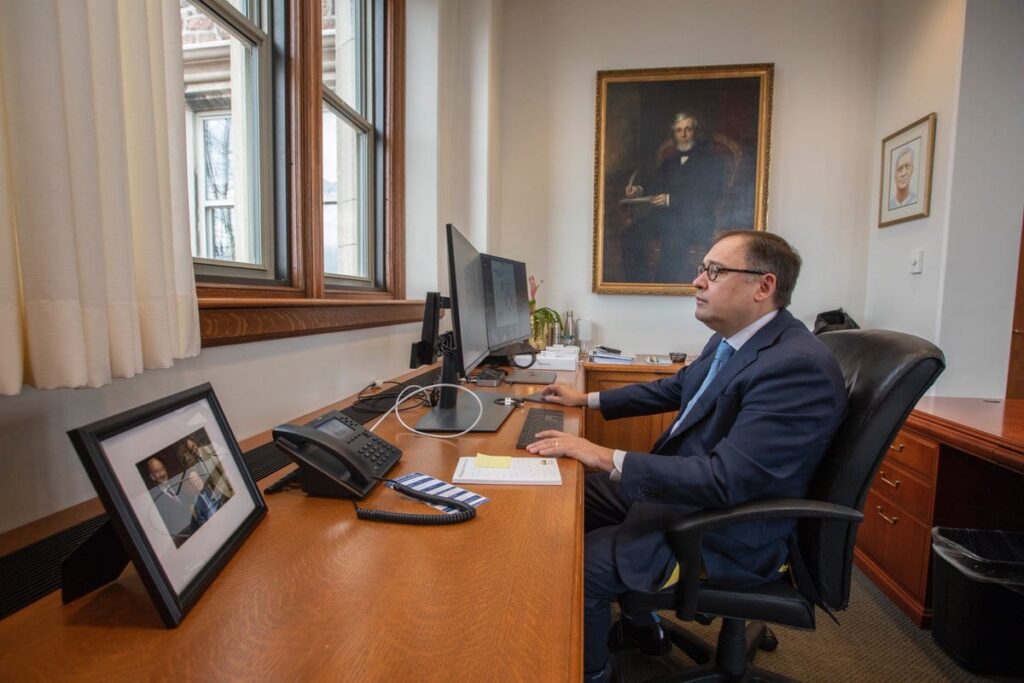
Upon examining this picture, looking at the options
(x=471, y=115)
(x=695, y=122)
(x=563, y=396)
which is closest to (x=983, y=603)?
(x=563, y=396)

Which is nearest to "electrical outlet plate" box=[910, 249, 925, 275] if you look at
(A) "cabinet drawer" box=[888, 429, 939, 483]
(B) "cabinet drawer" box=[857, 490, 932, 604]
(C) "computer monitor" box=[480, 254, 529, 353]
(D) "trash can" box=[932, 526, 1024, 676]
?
(A) "cabinet drawer" box=[888, 429, 939, 483]

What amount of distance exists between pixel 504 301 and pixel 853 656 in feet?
5.44

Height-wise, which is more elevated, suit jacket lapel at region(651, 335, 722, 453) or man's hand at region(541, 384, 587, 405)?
suit jacket lapel at region(651, 335, 722, 453)

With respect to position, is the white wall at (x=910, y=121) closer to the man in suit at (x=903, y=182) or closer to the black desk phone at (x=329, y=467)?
the man in suit at (x=903, y=182)

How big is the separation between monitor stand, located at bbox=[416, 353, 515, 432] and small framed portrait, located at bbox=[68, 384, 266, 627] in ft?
1.93

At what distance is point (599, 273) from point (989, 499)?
219cm

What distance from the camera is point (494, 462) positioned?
105 cm

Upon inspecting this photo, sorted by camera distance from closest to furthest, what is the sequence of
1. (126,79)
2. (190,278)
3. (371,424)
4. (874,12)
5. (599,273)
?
(126,79)
(190,278)
(371,424)
(874,12)
(599,273)

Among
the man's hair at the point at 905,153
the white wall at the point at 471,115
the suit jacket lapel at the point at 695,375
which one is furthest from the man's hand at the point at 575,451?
the man's hair at the point at 905,153

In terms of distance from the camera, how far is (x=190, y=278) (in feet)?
2.88

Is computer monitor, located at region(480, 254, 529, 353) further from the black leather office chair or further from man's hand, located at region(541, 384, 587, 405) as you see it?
the black leather office chair

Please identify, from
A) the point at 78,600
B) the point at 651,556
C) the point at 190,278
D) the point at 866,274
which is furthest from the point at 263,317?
the point at 866,274

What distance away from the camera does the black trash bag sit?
2.92m

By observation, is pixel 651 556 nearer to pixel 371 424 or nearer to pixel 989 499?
pixel 371 424
